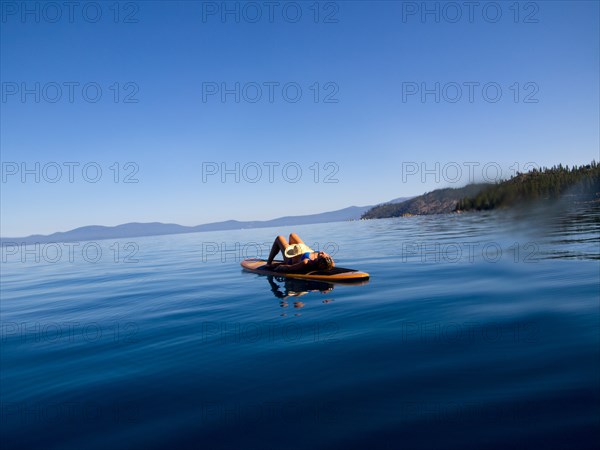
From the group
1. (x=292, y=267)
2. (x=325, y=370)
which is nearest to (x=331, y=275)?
(x=292, y=267)

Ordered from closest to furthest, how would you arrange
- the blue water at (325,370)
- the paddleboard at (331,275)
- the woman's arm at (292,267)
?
the blue water at (325,370) < the paddleboard at (331,275) < the woman's arm at (292,267)

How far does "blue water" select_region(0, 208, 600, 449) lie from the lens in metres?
4.51

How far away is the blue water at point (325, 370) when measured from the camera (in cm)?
451

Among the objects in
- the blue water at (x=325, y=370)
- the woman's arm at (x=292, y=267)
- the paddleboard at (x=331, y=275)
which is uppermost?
the woman's arm at (x=292, y=267)

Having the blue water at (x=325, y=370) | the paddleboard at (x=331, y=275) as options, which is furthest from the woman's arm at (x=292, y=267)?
the blue water at (x=325, y=370)

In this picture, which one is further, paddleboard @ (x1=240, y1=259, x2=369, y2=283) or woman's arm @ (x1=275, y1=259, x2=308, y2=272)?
woman's arm @ (x1=275, y1=259, x2=308, y2=272)

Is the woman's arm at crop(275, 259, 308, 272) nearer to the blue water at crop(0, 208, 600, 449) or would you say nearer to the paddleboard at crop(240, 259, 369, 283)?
the paddleboard at crop(240, 259, 369, 283)

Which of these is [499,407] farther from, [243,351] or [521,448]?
[243,351]

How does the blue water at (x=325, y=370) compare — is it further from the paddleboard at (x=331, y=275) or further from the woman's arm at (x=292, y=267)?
the woman's arm at (x=292, y=267)

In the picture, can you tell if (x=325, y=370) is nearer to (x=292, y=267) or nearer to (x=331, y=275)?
(x=331, y=275)

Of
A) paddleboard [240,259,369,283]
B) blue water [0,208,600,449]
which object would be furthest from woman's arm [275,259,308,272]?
blue water [0,208,600,449]

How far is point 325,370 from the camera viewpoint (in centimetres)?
644

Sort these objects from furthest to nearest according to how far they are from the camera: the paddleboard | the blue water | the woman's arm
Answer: the woman's arm
the paddleboard
the blue water

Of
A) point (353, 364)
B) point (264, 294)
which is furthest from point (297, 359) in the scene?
point (264, 294)
